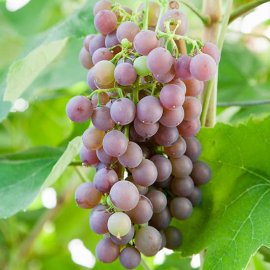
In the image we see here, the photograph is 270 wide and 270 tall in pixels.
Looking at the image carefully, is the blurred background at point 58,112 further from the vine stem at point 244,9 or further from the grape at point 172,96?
the grape at point 172,96

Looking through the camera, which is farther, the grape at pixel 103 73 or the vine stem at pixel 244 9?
Answer: the vine stem at pixel 244 9

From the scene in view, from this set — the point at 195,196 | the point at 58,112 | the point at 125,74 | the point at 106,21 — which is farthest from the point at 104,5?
the point at 58,112

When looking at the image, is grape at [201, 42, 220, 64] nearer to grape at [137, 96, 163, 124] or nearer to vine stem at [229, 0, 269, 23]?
grape at [137, 96, 163, 124]

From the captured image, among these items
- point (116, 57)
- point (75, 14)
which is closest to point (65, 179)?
point (75, 14)

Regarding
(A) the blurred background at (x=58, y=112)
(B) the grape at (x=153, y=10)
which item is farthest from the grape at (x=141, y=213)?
(A) the blurred background at (x=58, y=112)

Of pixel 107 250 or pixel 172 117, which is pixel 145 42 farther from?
pixel 107 250
